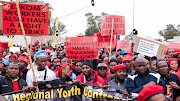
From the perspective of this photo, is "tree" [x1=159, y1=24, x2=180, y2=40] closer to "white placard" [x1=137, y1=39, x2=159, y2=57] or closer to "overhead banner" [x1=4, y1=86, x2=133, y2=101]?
"white placard" [x1=137, y1=39, x2=159, y2=57]

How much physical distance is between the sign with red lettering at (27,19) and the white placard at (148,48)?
3.28m

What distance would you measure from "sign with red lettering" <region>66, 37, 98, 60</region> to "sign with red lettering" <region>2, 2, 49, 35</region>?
7.26 feet

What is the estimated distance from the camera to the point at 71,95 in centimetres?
467

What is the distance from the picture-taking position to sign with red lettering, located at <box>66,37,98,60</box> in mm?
7281

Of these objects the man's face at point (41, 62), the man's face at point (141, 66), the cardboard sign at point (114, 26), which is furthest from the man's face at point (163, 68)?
the cardboard sign at point (114, 26)

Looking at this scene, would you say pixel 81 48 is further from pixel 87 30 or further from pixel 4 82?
pixel 87 30

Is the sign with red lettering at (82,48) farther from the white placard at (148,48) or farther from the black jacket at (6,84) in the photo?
the black jacket at (6,84)

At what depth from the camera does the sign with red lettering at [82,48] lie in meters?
7.28

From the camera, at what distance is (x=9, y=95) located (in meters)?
4.31

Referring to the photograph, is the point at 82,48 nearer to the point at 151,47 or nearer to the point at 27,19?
the point at 151,47

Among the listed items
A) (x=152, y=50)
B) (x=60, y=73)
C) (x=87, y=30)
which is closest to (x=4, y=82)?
(x=60, y=73)

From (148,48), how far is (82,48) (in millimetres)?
2153

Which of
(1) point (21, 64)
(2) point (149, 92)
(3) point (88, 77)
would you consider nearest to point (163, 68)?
(3) point (88, 77)

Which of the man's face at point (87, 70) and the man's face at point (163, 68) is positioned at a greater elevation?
the man's face at point (163, 68)
